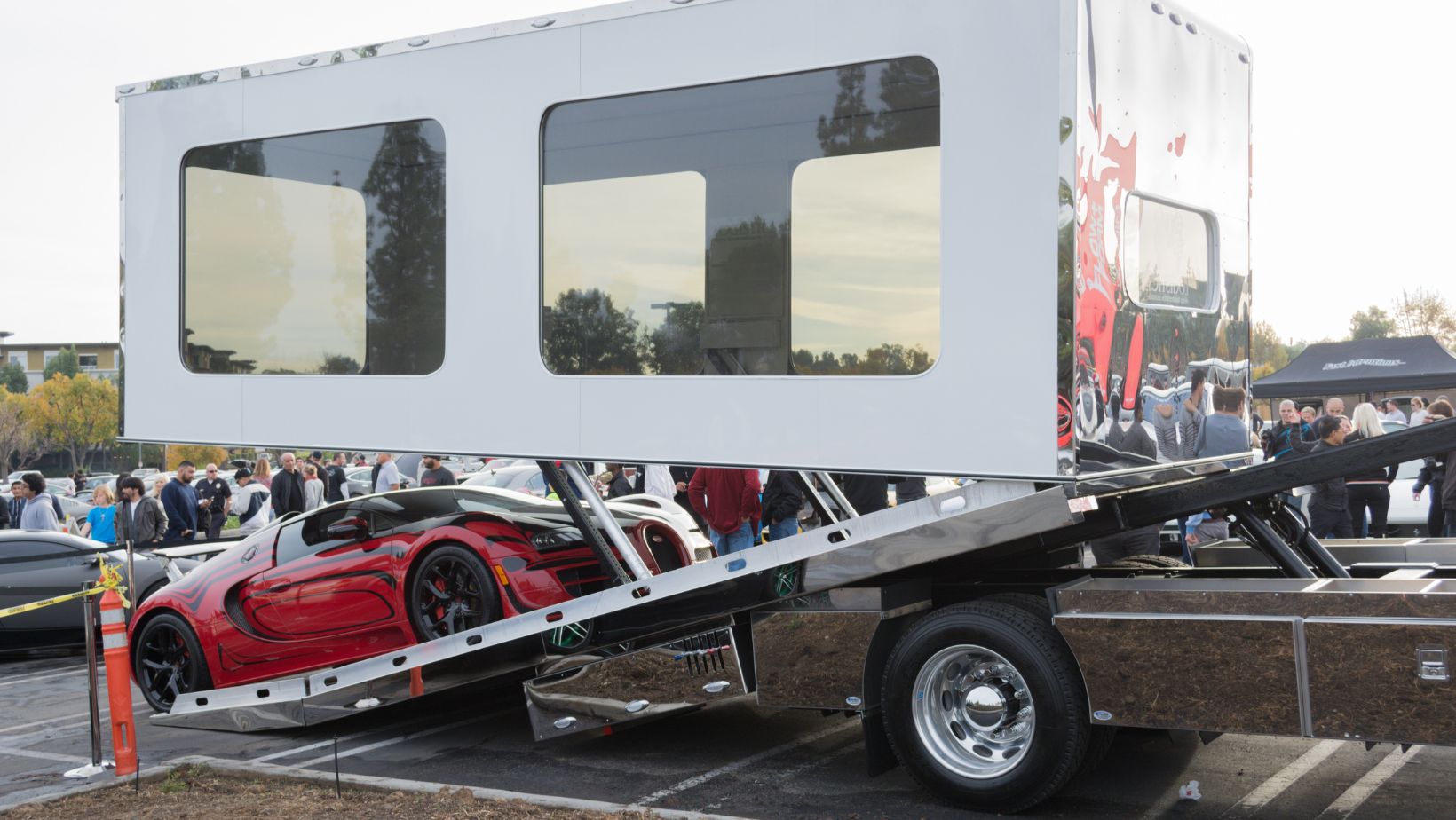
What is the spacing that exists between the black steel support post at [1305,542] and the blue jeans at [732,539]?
5170 mm

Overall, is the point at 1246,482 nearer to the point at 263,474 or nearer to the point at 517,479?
the point at 517,479

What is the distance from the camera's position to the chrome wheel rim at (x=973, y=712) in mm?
5605

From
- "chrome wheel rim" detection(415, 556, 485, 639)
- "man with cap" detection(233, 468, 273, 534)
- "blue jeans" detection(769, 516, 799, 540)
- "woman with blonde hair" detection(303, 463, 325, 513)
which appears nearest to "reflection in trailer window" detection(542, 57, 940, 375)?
"chrome wheel rim" detection(415, 556, 485, 639)

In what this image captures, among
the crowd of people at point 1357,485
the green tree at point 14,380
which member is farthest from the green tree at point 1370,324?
the green tree at point 14,380

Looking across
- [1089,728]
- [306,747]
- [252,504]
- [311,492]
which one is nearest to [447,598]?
[306,747]

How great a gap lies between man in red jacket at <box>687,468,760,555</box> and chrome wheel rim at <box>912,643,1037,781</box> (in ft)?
15.7

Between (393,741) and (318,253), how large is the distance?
2776 millimetres

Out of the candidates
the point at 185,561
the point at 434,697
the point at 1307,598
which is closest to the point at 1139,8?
the point at 1307,598

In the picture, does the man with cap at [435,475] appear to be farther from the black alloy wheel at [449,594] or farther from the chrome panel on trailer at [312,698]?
the black alloy wheel at [449,594]

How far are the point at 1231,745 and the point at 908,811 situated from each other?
6.60ft

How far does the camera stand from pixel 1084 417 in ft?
16.9

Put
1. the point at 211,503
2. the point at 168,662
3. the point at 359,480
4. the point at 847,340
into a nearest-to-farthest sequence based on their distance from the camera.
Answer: the point at 847,340 → the point at 168,662 → the point at 211,503 → the point at 359,480

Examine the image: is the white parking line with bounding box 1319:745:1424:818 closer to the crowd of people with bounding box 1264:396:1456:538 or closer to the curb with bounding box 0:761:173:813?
the crowd of people with bounding box 1264:396:1456:538

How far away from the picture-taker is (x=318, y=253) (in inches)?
278
